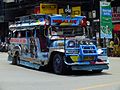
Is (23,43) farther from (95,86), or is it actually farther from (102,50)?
(95,86)

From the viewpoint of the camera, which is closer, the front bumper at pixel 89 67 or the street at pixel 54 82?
the street at pixel 54 82

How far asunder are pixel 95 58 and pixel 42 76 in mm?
2375

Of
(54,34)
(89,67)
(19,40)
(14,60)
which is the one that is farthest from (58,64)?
(14,60)

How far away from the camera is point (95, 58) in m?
17.8

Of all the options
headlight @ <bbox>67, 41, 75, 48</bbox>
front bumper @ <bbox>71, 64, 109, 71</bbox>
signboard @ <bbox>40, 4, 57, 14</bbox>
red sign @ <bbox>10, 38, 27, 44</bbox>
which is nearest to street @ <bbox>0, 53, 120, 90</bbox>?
front bumper @ <bbox>71, 64, 109, 71</bbox>

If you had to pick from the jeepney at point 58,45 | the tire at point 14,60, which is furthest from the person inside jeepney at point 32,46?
the tire at point 14,60

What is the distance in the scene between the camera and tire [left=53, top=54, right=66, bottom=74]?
702 inches

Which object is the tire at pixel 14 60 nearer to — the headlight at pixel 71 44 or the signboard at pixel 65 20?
the signboard at pixel 65 20

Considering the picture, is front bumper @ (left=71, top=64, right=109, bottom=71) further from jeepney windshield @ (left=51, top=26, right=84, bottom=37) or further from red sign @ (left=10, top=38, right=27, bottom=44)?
red sign @ (left=10, top=38, right=27, bottom=44)

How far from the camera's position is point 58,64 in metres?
18.2

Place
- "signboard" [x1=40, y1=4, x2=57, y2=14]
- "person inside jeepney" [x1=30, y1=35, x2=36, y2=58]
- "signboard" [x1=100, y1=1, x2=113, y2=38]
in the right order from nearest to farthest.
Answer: "person inside jeepney" [x1=30, y1=35, x2=36, y2=58] < "signboard" [x1=100, y1=1, x2=113, y2=38] < "signboard" [x1=40, y1=4, x2=57, y2=14]

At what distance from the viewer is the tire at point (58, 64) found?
702 inches

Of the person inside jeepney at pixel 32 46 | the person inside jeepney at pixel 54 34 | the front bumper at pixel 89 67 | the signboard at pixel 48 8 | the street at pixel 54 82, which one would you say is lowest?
the street at pixel 54 82

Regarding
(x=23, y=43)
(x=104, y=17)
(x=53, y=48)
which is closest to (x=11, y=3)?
(x=104, y=17)
